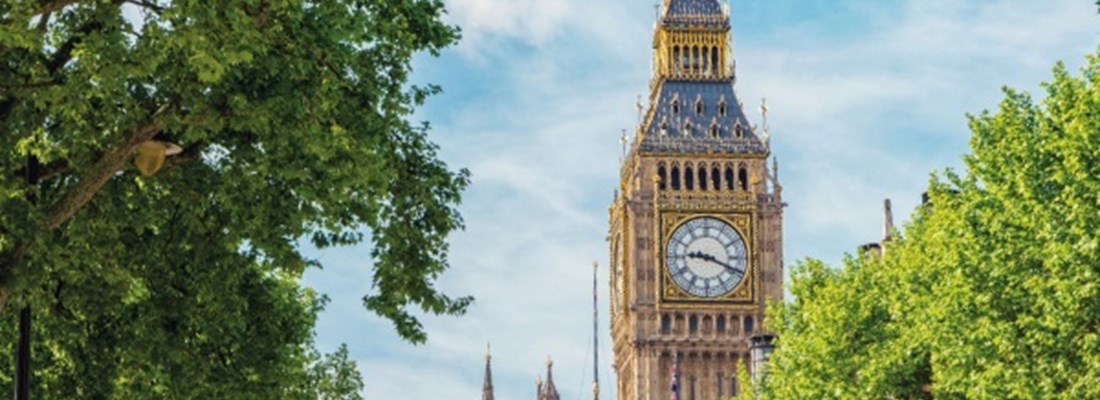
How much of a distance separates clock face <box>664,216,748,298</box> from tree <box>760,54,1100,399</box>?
8462 centimetres

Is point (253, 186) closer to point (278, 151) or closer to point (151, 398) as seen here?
point (278, 151)

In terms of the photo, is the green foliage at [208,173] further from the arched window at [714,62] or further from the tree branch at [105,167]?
the arched window at [714,62]

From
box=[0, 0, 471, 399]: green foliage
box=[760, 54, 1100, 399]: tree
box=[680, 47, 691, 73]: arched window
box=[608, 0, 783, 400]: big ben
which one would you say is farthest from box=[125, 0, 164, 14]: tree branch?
box=[680, 47, 691, 73]: arched window

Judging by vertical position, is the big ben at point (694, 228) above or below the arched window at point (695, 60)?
below

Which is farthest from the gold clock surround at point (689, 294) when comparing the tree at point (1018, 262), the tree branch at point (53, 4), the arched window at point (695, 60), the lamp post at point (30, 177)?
the tree branch at point (53, 4)

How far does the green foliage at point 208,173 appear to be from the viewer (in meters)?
31.3

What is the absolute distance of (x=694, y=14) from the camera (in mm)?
148250

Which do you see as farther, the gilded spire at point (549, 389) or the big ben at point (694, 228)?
the gilded spire at point (549, 389)

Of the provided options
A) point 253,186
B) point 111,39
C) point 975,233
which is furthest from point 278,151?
point 975,233

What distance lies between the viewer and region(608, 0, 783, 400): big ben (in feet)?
469

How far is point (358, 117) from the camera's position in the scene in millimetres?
34688

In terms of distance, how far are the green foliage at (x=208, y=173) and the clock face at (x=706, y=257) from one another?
10153 cm

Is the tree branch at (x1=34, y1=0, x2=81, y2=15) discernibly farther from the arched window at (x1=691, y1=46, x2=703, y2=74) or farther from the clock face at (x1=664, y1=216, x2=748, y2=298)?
the arched window at (x1=691, y1=46, x2=703, y2=74)

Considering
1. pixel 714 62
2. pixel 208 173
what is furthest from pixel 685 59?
pixel 208 173
